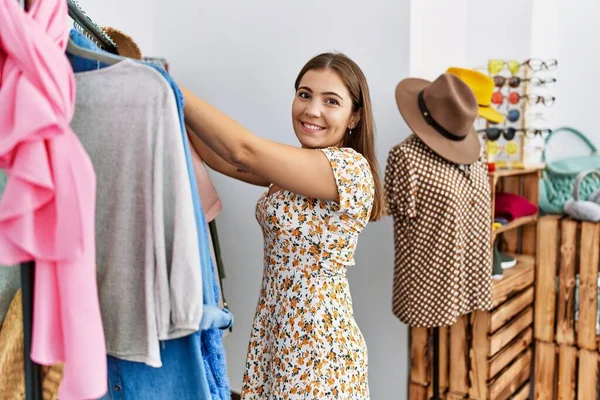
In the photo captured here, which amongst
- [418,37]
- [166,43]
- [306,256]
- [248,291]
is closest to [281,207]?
[306,256]

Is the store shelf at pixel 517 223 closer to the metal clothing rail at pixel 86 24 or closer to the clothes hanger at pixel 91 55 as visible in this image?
the metal clothing rail at pixel 86 24

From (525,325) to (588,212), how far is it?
56 cm

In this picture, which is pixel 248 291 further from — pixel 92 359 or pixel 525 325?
pixel 92 359

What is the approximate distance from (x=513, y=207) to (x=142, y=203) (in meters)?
1.95

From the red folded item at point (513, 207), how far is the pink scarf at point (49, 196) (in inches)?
78.7

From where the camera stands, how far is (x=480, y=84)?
2.10 metres

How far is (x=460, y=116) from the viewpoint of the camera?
5.81 ft

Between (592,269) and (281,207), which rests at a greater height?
(281,207)

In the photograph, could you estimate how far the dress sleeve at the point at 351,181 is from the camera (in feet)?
4.01

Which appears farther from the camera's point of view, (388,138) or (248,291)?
(248,291)

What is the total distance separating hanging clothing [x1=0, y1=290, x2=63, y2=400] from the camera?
815mm

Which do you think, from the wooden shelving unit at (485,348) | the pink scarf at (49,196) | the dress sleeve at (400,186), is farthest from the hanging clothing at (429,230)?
the pink scarf at (49,196)

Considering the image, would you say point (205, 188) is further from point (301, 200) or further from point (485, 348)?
point (485, 348)

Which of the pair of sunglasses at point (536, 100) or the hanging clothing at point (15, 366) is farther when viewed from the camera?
the pair of sunglasses at point (536, 100)
